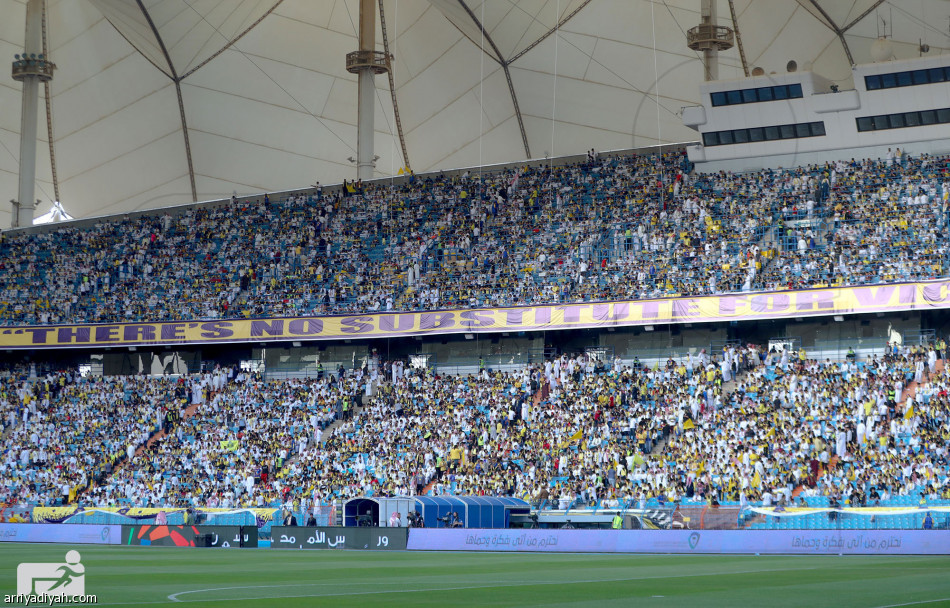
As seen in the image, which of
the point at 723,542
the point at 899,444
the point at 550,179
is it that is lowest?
the point at 723,542

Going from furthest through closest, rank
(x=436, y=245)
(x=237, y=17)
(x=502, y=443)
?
(x=237, y=17) < (x=436, y=245) < (x=502, y=443)

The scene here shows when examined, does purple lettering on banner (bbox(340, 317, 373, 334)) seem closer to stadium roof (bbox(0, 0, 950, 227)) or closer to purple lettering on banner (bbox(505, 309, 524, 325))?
purple lettering on banner (bbox(505, 309, 524, 325))

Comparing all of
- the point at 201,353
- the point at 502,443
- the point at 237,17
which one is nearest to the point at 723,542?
the point at 502,443

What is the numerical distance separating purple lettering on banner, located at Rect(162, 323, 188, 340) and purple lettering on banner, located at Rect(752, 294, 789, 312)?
2626cm

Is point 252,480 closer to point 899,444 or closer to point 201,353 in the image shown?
point 201,353

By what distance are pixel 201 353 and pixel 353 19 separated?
20.6m

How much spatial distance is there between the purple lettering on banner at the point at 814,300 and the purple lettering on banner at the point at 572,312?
855 cm

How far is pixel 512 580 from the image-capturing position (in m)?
19.3

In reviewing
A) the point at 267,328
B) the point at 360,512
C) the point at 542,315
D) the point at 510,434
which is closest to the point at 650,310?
the point at 542,315

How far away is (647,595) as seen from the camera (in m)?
15.9

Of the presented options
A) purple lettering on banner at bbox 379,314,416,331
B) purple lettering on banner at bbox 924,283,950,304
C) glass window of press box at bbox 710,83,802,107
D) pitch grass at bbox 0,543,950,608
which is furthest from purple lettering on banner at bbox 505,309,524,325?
pitch grass at bbox 0,543,950,608

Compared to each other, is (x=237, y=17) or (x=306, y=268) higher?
(x=237, y=17)

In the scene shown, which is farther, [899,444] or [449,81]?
[449,81]

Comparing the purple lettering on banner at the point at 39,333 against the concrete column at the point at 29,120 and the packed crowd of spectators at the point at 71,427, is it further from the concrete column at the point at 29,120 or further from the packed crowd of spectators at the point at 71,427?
the concrete column at the point at 29,120
